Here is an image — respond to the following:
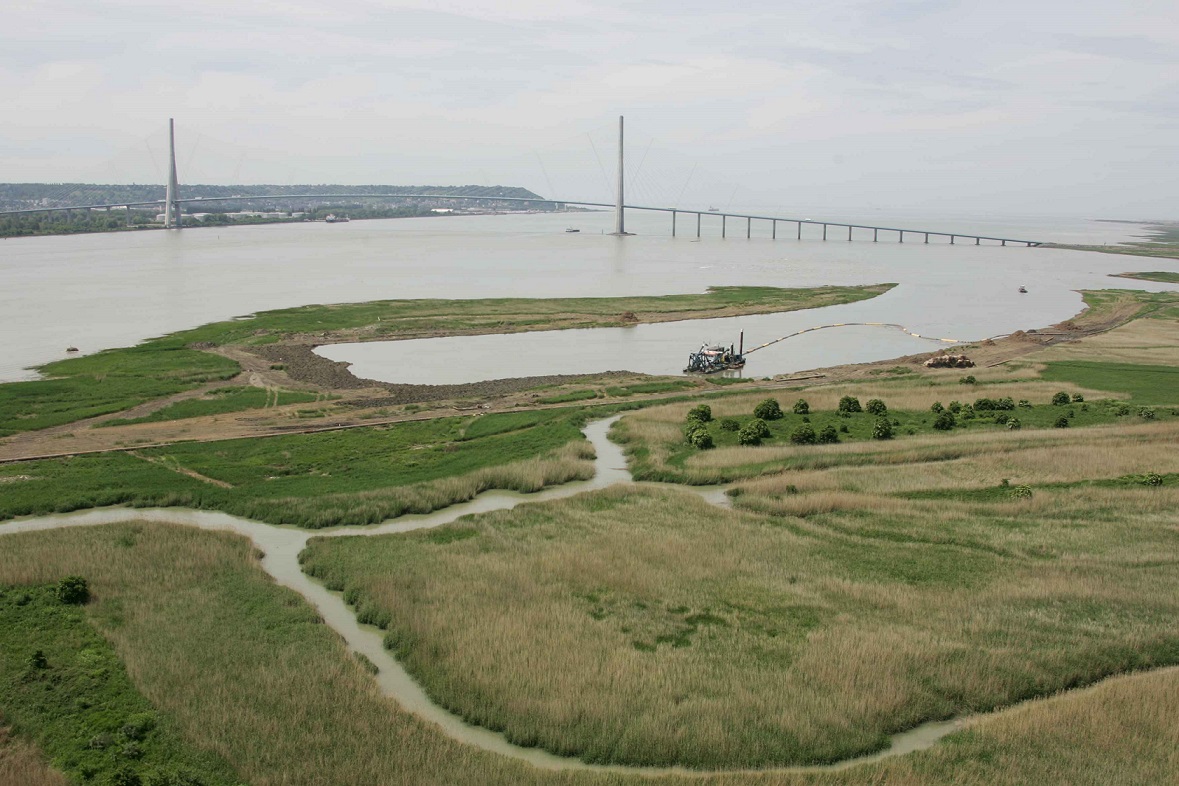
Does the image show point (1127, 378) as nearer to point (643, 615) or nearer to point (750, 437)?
point (750, 437)

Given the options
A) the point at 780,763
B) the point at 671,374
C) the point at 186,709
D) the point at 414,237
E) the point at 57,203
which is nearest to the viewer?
the point at 780,763

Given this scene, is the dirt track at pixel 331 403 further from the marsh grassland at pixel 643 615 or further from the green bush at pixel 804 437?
the green bush at pixel 804 437

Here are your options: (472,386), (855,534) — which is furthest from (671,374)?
(855,534)

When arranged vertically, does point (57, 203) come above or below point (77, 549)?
above

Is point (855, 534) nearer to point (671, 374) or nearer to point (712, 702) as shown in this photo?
point (712, 702)

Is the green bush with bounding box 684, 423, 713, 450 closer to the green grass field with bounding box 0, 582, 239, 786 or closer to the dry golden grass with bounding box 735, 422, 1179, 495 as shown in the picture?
the dry golden grass with bounding box 735, 422, 1179, 495

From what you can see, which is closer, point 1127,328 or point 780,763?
point 780,763
